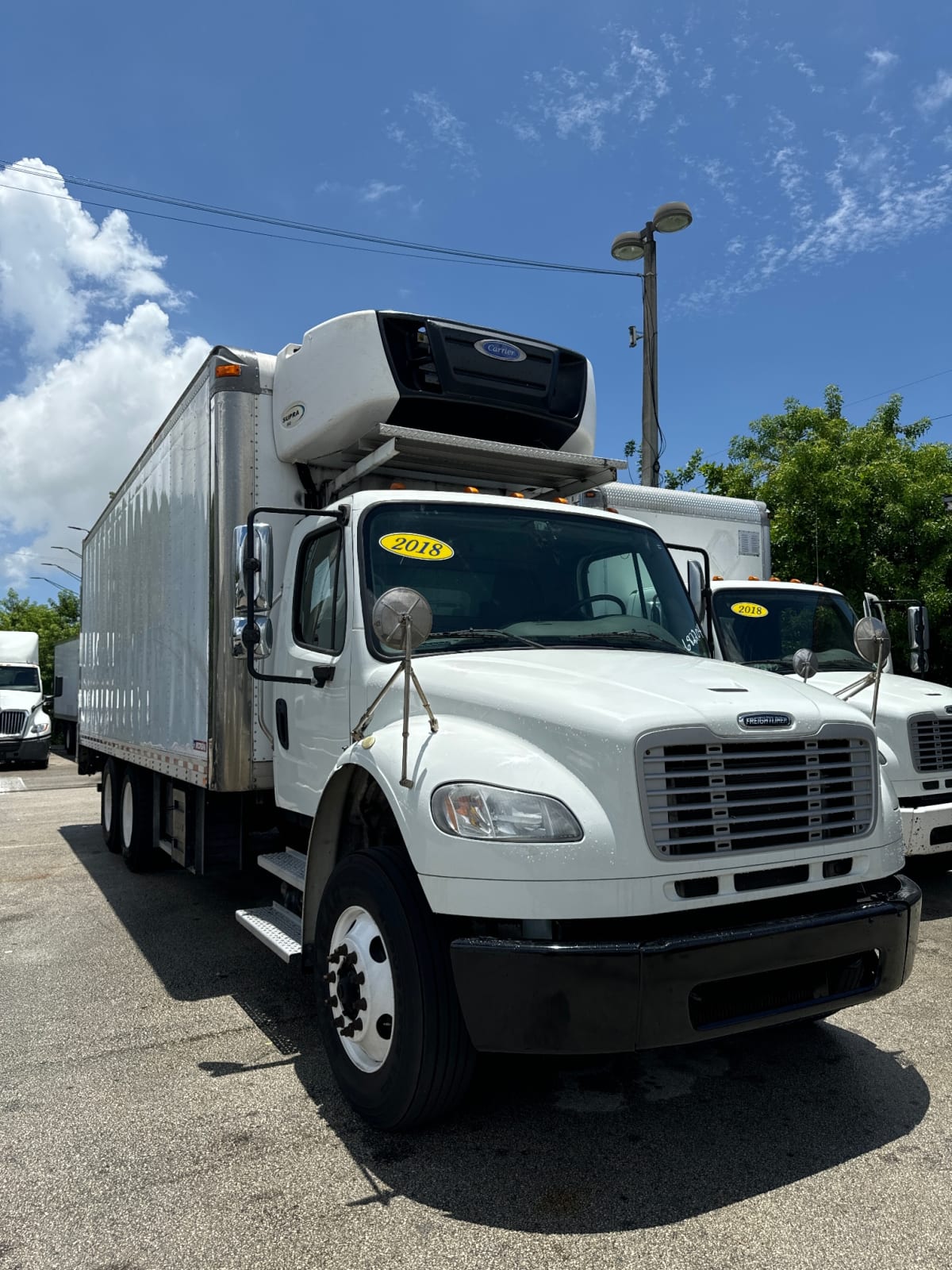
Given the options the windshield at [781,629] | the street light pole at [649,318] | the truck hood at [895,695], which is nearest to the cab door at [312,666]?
the truck hood at [895,695]

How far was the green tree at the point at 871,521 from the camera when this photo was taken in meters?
13.0

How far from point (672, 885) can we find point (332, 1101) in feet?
5.66

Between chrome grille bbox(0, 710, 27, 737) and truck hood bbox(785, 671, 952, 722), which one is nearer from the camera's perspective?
truck hood bbox(785, 671, 952, 722)

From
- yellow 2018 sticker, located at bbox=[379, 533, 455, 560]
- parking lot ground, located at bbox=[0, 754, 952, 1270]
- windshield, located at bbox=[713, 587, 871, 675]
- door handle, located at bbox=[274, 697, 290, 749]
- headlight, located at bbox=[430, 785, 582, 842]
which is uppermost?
yellow 2018 sticker, located at bbox=[379, 533, 455, 560]

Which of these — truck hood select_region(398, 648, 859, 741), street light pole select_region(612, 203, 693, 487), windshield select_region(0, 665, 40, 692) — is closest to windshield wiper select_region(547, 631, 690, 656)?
truck hood select_region(398, 648, 859, 741)

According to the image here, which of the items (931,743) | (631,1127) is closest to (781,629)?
(931,743)

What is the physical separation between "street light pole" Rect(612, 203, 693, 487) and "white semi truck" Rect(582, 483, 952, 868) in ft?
8.74

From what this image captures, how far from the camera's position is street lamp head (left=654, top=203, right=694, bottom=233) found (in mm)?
11672

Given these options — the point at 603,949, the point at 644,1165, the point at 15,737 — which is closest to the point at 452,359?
the point at 603,949

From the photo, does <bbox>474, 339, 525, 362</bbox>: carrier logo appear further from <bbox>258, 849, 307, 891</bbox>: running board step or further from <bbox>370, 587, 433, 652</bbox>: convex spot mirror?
<bbox>258, 849, 307, 891</bbox>: running board step

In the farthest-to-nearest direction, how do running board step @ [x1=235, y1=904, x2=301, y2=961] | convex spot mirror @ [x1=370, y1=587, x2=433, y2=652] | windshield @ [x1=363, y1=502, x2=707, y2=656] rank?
windshield @ [x1=363, y1=502, x2=707, y2=656] < running board step @ [x1=235, y1=904, x2=301, y2=961] < convex spot mirror @ [x1=370, y1=587, x2=433, y2=652]

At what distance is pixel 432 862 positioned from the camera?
10.1 ft

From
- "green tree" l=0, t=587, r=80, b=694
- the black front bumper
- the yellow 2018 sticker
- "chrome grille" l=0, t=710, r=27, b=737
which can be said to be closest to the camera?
the black front bumper

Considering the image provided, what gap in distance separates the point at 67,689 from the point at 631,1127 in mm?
28357
